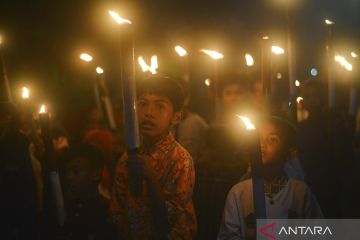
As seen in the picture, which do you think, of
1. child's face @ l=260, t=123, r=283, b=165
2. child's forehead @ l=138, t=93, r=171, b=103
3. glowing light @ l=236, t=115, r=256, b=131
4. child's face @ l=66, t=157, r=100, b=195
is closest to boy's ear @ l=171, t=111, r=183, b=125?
child's forehead @ l=138, t=93, r=171, b=103

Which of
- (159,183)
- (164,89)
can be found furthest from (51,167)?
(164,89)

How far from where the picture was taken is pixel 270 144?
386cm

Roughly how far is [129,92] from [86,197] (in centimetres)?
185

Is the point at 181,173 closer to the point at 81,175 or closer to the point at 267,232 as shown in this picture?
the point at 267,232

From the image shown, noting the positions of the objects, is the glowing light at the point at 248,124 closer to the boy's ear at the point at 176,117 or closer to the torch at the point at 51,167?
the boy's ear at the point at 176,117

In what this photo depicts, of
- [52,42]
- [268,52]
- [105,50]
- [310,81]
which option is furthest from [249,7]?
[268,52]

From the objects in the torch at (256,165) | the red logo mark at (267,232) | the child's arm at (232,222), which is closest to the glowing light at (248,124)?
the torch at (256,165)

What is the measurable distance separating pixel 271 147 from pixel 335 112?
2.26 meters

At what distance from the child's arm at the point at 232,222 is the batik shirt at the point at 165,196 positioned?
20 centimetres

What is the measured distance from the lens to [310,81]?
6.29 metres

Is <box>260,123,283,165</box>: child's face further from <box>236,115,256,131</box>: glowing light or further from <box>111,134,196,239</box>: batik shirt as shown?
<box>236,115,256,131</box>: glowing light

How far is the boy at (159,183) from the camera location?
136 inches

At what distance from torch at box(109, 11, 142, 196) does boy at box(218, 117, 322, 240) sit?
2.26ft

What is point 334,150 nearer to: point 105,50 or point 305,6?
point 105,50
